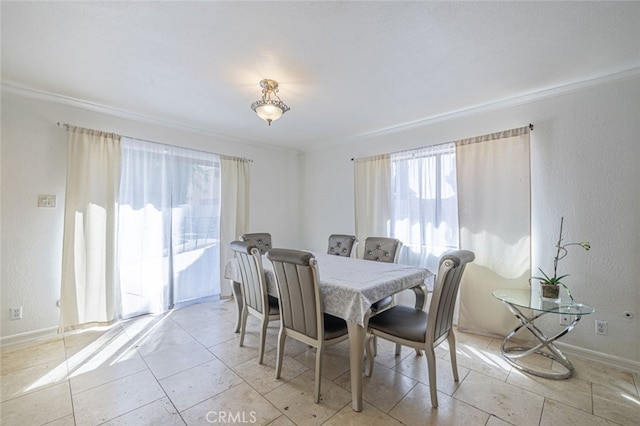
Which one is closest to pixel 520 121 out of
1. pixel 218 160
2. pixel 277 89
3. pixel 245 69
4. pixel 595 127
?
pixel 595 127

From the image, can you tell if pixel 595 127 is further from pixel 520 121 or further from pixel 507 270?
pixel 507 270

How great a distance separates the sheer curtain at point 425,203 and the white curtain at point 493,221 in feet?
0.53

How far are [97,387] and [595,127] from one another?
4504 millimetres

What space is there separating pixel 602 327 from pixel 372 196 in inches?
101

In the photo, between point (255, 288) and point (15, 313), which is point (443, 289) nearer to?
point (255, 288)

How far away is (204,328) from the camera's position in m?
2.95

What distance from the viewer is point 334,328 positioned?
6.31ft

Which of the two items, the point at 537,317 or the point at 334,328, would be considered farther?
the point at 537,317

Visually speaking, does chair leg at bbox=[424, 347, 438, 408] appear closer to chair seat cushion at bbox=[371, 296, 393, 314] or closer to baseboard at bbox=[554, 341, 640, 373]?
chair seat cushion at bbox=[371, 296, 393, 314]

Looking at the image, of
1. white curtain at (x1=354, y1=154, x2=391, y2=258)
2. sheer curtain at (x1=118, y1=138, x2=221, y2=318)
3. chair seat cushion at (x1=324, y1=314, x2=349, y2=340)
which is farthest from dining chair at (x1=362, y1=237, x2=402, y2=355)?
sheer curtain at (x1=118, y1=138, x2=221, y2=318)

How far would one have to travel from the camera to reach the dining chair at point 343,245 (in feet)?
11.0

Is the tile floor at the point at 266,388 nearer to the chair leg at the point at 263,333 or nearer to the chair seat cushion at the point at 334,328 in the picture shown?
the chair leg at the point at 263,333

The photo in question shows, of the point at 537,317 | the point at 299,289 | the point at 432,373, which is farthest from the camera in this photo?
the point at 537,317

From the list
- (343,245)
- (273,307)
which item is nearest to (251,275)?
(273,307)
